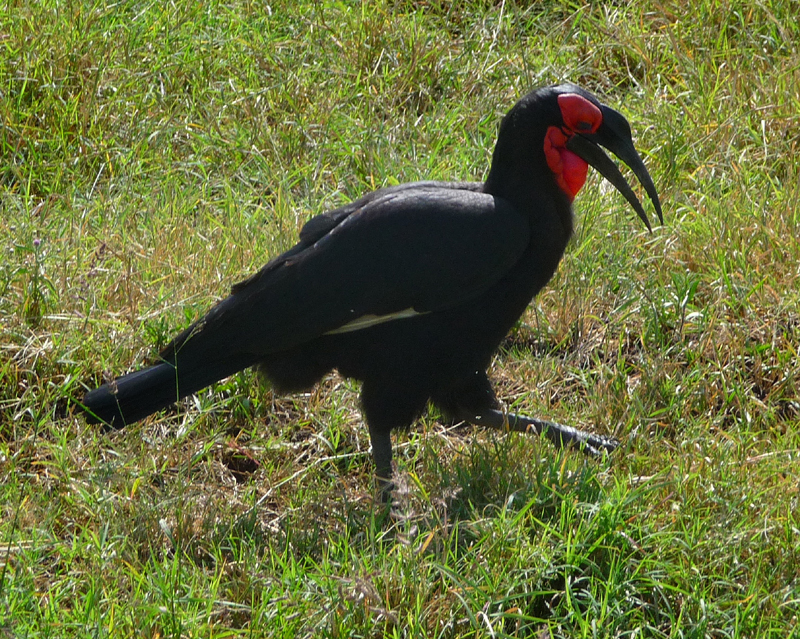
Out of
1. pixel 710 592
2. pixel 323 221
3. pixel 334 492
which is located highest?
pixel 323 221

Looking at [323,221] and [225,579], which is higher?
[323,221]

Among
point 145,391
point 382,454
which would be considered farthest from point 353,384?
point 145,391

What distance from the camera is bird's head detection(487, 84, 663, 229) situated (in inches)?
120

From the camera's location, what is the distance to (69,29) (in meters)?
4.69

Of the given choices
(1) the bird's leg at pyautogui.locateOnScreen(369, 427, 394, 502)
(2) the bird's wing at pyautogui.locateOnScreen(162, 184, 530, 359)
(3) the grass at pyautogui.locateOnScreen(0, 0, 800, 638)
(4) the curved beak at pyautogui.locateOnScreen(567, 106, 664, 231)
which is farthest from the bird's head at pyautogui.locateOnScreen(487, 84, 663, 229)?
(1) the bird's leg at pyautogui.locateOnScreen(369, 427, 394, 502)

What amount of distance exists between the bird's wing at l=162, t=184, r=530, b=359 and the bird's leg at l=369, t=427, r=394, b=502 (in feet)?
1.07

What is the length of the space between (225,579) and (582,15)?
11.3ft

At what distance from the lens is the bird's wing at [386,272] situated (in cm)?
296

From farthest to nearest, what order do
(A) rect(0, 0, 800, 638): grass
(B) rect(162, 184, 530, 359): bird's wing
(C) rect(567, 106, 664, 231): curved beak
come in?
1. (C) rect(567, 106, 664, 231): curved beak
2. (B) rect(162, 184, 530, 359): bird's wing
3. (A) rect(0, 0, 800, 638): grass

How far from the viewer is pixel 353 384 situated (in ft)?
11.4

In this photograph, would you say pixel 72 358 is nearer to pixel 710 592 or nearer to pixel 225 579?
pixel 225 579

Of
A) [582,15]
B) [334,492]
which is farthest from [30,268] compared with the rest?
[582,15]

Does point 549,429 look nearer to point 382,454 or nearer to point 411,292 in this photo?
point 382,454

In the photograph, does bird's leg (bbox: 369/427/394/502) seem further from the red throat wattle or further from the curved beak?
the curved beak
